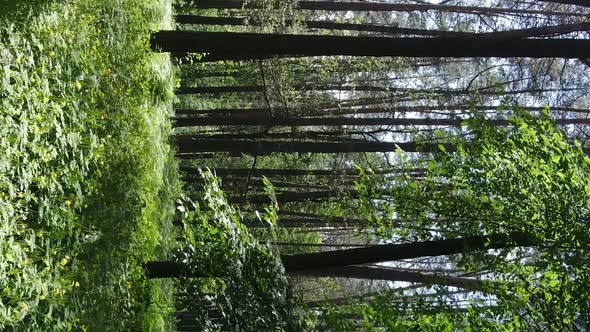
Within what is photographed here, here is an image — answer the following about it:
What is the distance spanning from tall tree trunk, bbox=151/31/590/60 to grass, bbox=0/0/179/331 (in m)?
1.32

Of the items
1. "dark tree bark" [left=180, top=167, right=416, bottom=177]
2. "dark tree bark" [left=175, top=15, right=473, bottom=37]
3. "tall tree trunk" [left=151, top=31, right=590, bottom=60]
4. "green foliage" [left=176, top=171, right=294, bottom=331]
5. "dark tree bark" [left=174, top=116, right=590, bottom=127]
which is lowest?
"dark tree bark" [left=180, top=167, right=416, bottom=177]

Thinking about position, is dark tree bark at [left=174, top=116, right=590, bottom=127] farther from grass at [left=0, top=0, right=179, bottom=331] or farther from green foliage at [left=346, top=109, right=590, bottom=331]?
green foliage at [left=346, top=109, right=590, bottom=331]

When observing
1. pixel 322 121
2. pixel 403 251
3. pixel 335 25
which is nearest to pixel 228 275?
pixel 403 251

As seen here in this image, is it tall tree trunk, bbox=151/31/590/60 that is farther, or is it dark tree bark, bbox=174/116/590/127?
dark tree bark, bbox=174/116/590/127

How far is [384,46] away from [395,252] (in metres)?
1.91

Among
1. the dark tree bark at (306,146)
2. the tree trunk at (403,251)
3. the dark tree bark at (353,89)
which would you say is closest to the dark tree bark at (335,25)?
the dark tree bark at (353,89)

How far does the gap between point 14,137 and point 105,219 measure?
2.54m

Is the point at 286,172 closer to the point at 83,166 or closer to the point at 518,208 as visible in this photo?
the point at 83,166

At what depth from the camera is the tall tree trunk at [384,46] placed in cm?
694

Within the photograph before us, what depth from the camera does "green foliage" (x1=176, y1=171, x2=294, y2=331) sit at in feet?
20.8

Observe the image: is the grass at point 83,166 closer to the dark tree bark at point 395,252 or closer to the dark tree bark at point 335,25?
the dark tree bark at point 395,252

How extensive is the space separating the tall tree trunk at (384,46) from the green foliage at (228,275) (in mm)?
1390

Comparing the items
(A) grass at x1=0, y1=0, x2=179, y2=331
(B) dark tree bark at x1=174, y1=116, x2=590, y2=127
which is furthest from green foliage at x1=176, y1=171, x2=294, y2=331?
(B) dark tree bark at x1=174, y1=116, x2=590, y2=127

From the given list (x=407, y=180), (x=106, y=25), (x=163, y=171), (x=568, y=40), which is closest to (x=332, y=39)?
(x=407, y=180)
